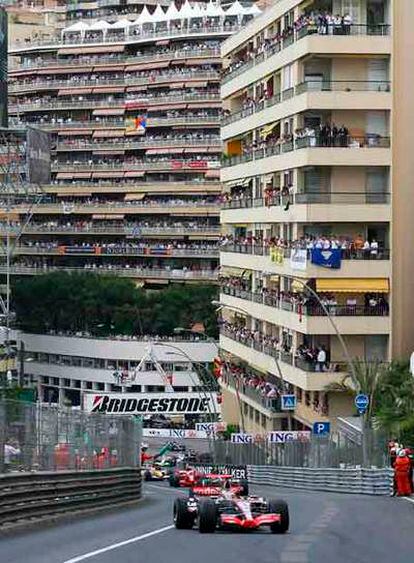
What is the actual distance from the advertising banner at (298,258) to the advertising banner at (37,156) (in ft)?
95.2

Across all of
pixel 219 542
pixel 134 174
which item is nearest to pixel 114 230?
pixel 134 174

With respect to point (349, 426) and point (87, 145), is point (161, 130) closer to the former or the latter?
point (87, 145)

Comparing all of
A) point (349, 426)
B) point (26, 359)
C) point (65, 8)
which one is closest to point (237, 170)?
point (349, 426)

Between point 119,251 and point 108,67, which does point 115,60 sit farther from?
point 119,251

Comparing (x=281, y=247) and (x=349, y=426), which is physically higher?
(x=281, y=247)

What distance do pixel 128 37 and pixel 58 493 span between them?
340 feet

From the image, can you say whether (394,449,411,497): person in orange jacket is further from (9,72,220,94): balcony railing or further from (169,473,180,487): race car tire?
(9,72,220,94): balcony railing

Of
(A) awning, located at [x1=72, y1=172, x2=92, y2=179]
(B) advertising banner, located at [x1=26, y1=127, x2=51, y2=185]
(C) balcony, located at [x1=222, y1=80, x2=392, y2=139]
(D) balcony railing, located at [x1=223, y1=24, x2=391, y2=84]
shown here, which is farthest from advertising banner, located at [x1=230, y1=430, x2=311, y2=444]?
(A) awning, located at [x1=72, y1=172, x2=92, y2=179]

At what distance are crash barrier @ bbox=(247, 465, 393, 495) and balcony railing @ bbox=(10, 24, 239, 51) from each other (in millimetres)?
72766

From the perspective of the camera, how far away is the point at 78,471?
3553cm

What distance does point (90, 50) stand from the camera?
134875 millimetres

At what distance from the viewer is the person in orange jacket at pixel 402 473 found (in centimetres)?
3966

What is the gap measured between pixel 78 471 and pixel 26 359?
93.0 meters

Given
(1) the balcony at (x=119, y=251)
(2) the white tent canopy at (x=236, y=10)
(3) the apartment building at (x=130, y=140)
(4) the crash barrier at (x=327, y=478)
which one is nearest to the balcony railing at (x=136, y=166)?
(3) the apartment building at (x=130, y=140)
